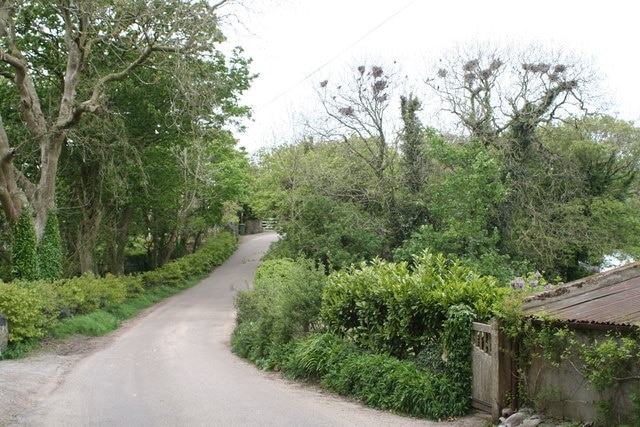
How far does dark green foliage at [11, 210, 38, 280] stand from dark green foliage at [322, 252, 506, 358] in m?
13.4

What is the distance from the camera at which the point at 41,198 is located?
22.7m

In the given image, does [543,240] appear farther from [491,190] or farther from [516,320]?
[516,320]

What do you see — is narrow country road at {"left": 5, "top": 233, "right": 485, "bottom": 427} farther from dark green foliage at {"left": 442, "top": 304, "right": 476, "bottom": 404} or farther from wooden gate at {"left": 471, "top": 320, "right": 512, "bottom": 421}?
dark green foliage at {"left": 442, "top": 304, "right": 476, "bottom": 404}

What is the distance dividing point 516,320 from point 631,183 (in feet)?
87.7

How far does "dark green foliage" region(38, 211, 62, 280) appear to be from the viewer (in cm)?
2288

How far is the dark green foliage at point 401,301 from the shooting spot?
964 cm

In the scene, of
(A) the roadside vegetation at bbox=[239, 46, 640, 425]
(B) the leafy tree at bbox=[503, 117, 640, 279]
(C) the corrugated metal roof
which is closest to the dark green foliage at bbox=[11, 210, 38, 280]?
(A) the roadside vegetation at bbox=[239, 46, 640, 425]

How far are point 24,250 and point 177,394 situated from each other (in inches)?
530

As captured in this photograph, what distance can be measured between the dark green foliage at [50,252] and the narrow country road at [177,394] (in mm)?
4517

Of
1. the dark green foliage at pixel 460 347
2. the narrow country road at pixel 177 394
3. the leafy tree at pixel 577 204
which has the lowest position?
the narrow country road at pixel 177 394

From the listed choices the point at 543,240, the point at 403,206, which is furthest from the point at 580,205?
the point at 403,206

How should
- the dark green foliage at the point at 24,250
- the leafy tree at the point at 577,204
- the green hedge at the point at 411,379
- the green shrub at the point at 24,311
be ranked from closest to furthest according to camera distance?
the green hedge at the point at 411,379, the green shrub at the point at 24,311, the dark green foliage at the point at 24,250, the leafy tree at the point at 577,204

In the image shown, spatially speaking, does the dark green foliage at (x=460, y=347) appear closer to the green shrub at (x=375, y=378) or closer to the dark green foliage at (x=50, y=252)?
the green shrub at (x=375, y=378)

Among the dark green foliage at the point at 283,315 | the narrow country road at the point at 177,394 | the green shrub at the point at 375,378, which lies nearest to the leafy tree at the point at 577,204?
the dark green foliage at the point at 283,315
